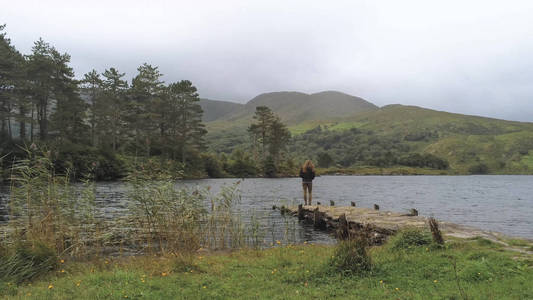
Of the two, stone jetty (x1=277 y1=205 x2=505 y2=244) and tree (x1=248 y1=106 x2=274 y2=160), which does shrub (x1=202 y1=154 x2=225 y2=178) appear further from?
stone jetty (x1=277 y1=205 x2=505 y2=244)

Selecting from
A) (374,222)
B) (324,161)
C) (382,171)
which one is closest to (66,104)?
(374,222)

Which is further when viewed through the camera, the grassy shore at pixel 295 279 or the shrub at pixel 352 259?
the shrub at pixel 352 259

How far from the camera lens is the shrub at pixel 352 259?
8669mm

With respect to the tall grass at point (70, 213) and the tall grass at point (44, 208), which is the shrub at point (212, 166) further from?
the tall grass at point (44, 208)

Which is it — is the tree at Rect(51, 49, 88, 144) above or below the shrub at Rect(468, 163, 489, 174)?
above

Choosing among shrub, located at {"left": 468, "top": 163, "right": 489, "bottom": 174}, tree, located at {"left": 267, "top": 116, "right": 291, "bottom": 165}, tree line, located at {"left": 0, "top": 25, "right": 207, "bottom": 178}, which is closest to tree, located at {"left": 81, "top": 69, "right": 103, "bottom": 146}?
tree line, located at {"left": 0, "top": 25, "right": 207, "bottom": 178}

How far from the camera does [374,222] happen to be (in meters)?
17.7

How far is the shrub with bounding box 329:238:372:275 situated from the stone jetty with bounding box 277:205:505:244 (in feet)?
5.63

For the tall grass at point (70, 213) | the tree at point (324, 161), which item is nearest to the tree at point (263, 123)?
the tree at point (324, 161)

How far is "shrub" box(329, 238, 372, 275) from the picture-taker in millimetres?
8669

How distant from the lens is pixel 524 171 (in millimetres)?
128500

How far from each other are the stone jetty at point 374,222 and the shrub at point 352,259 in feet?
5.63

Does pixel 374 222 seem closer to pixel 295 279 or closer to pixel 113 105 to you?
pixel 295 279

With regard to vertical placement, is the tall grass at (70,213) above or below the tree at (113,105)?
below
